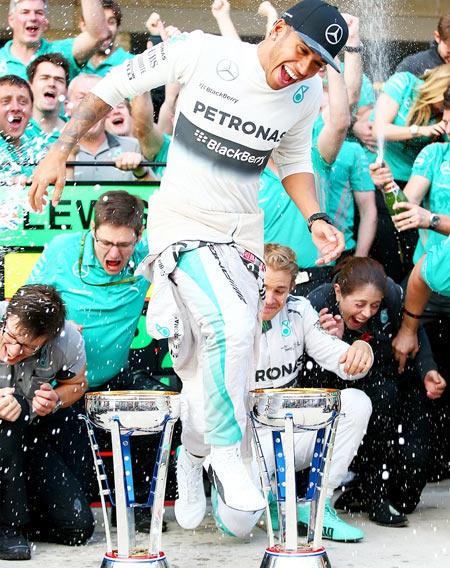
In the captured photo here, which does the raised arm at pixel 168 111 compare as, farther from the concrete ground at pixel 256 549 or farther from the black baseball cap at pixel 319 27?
the black baseball cap at pixel 319 27

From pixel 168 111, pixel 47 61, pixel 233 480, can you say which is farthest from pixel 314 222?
pixel 47 61

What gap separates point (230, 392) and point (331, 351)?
48.8 inches

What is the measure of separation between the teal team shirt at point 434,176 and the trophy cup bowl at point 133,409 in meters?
2.46

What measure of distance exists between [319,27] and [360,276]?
1.75 m

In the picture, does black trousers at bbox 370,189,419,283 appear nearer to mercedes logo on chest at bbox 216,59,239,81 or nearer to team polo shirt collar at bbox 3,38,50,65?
team polo shirt collar at bbox 3,38,50,65

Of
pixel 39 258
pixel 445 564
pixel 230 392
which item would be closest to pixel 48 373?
pixel 39 258

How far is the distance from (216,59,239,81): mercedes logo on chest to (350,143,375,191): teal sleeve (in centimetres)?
235

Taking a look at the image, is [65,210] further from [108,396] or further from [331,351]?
[108,396]

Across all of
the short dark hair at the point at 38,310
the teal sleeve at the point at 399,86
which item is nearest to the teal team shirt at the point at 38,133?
the short dark hair at the point at 38,310

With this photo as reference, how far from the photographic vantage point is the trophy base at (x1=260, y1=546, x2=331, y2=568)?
4.56m

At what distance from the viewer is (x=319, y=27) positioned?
451 cm

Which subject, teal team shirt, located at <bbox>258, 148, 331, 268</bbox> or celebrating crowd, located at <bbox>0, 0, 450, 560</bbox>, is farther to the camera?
teal team shirt, located at <bbox>258, 148, 331, 268</bbox>

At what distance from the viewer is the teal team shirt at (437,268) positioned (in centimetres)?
625

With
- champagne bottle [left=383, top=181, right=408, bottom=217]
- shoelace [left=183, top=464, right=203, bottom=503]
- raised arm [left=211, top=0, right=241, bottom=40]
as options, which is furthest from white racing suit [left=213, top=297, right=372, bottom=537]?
raised arm [left=211, top=0, right=241, bottom=40]
